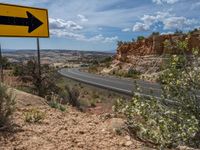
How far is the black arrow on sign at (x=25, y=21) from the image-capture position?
1324 centimetres

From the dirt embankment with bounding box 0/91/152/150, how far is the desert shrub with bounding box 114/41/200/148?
37 cm

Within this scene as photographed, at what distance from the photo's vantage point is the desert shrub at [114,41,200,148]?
700 centimetres

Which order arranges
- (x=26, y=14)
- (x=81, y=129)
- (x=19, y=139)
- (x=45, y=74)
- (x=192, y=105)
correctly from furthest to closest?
1. (x=45, y=74)
2. (x=26, y=14)
3. (x=81, y=129)
4. (x=192, y=105)
5. (x=19, y=139)

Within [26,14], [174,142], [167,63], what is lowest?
[174,142]

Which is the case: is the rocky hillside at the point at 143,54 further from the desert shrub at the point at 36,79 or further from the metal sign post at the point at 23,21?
the metal sign post at the point at 23,21

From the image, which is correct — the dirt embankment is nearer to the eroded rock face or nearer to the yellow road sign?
the yellow road sign

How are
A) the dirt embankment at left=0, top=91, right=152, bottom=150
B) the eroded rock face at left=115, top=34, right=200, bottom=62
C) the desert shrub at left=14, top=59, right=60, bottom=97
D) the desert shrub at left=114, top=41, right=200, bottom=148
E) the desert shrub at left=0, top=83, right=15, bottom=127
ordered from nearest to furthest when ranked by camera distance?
the dirt embankment at left=0, top=91, right=152, bottom=150 → the desert shrub at left=114, top=41, right=200, bottom=148 → the desert shrub at left=0, top=83, right=15, bottom=127 → the desert shrub at left=14, top=59, right=60, bottom=97 → the eroded rock face at left=115, top=34, right=200, bottom=62

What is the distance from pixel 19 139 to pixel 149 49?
176 ft

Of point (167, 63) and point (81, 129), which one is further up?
point (167, 63)

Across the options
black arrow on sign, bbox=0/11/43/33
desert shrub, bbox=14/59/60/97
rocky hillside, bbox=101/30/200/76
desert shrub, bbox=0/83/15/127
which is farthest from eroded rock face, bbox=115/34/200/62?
desert shrub, bbox=0/83/15/127

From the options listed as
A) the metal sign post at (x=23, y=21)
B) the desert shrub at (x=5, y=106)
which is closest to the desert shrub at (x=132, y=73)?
the metal sign post at (x=23, y=21)

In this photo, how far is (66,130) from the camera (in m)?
7.79

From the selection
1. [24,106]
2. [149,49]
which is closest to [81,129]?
[24,106]

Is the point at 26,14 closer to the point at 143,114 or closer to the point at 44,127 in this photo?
the point at 44,127
